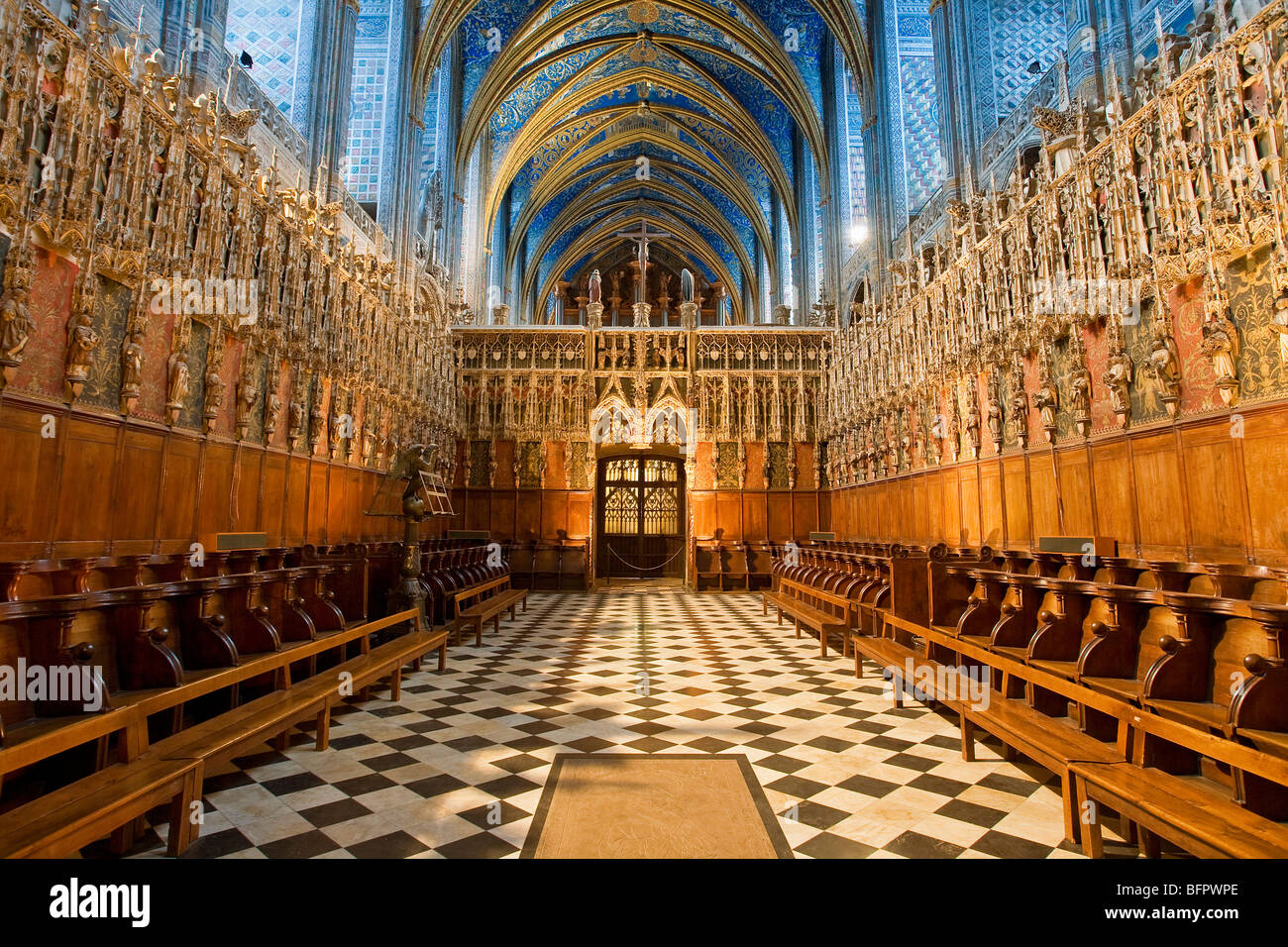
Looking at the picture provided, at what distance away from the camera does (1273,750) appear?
245cm

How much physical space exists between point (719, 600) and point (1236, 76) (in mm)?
10986

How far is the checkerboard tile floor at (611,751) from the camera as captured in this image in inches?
109

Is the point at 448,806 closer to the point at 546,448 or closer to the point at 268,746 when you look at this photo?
the point at 268,746

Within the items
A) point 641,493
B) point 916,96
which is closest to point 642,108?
point 916,96

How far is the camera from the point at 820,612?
8.03 meters

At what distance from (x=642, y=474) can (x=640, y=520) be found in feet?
4.48

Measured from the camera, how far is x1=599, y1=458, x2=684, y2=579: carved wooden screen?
18781mm

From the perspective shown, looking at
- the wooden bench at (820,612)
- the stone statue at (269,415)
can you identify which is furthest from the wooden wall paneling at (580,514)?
the stone statue at (269,415)

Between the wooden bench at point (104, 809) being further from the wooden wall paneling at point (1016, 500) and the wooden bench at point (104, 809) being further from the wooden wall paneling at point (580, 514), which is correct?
the wooden wall paneling at point (580, 514)

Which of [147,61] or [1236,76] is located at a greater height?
[147,61]

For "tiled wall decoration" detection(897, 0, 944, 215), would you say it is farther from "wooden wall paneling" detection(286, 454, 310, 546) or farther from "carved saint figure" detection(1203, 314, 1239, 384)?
"wooden wall paneling" detection(286, 454, 310, 546)

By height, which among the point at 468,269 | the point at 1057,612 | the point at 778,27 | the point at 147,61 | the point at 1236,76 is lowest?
the point at 1057,612
